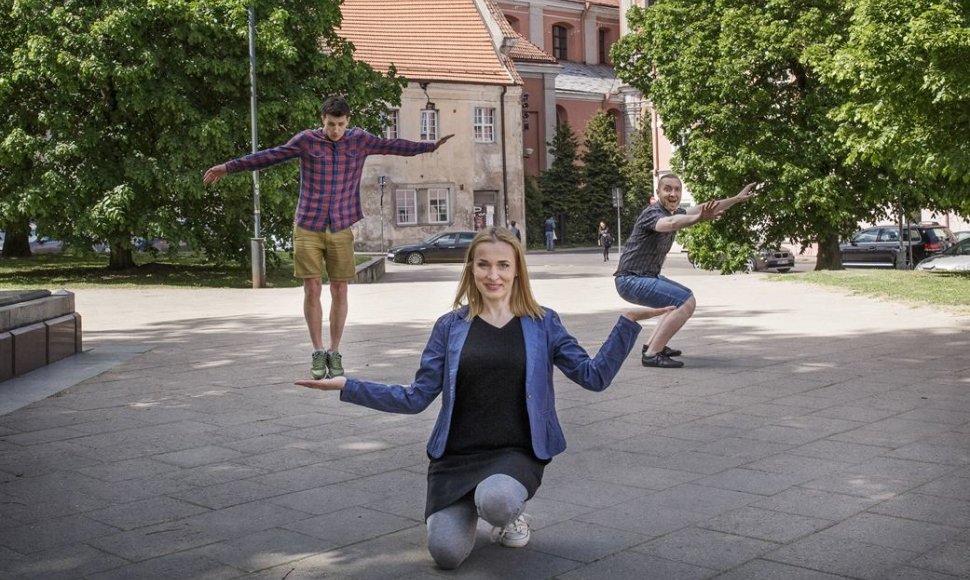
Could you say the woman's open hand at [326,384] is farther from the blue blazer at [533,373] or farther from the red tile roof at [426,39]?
the red tile roof at [426,39]

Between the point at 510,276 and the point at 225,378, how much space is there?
6.35 meters

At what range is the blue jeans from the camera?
10.7 m

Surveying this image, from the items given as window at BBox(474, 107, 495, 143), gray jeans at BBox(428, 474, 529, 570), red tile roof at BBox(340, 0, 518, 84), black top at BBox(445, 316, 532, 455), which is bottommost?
gray jeans at BBox(428, 474, 529, 570)

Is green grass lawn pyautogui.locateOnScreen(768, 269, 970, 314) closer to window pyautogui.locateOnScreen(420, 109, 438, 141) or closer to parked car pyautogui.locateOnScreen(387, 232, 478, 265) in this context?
parked car pyautogui.locateOnScreen(387, 232, 478, 265)

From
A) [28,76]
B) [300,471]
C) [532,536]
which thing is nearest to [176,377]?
[300,471]

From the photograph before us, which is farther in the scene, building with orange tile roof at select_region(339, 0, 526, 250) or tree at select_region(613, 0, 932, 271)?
building with orange tile roof at select_region(339, 0, 526, 250)

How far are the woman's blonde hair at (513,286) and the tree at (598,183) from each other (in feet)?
209

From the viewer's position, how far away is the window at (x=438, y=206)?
5816 centimetres

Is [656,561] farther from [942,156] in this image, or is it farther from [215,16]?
[215,16]

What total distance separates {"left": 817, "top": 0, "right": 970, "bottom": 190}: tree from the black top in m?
16.7

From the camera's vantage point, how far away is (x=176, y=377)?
1097 cm

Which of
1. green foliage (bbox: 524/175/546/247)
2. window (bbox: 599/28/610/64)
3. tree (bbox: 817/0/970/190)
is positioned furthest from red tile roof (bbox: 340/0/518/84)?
tree (bbox: 817/0/970/190)

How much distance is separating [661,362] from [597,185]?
58328 millimetres

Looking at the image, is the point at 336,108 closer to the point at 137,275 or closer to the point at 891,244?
the point at 137,275
